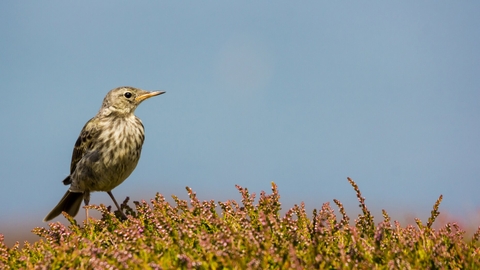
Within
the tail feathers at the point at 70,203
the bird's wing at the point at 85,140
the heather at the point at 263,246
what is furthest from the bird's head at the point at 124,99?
the heather at the point at 263,246

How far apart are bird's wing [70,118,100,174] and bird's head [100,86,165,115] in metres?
0.37

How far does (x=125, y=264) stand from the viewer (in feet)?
15.7

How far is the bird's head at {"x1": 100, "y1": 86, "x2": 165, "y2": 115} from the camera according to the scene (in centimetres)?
1002

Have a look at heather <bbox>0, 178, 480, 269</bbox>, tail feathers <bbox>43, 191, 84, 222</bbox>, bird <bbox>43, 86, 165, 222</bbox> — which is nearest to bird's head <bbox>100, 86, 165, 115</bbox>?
bird <bbox>43, 86, 165, 222</bbox>

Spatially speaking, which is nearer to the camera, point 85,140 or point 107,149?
point 107,149

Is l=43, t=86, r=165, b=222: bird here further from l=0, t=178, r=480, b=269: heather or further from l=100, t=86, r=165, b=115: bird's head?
l=0, t=178, r=480, b=269: heather

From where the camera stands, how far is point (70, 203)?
10289 mm

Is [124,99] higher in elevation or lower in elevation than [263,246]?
higher

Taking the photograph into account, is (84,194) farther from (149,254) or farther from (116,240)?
(149,254)

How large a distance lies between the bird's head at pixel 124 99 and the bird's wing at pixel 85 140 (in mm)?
372

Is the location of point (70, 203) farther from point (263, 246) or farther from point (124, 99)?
point (263, 246)

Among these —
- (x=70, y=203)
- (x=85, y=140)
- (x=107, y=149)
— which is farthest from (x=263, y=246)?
(x=70, y=203)

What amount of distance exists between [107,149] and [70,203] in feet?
5.89

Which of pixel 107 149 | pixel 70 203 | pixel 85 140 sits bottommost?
pixel 70 203
